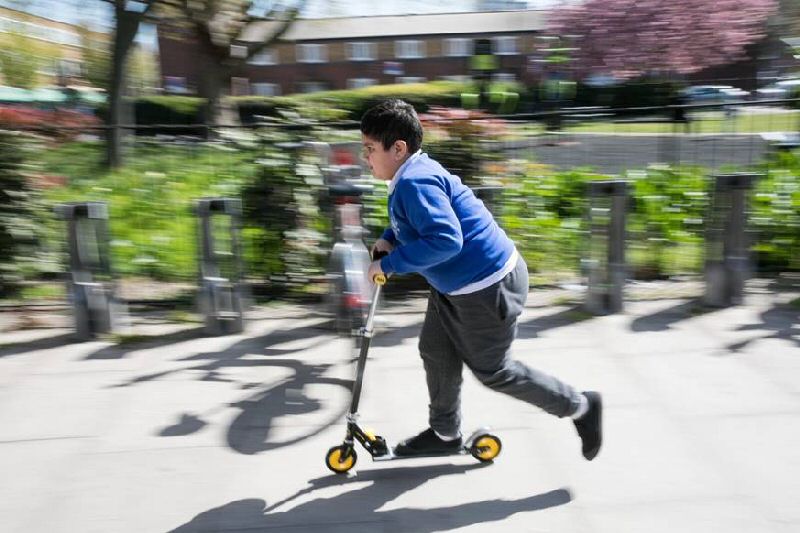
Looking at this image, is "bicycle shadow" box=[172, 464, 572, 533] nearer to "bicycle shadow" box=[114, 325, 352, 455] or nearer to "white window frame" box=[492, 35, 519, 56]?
"bicycle shadow" box=[114, 325, 352, 455]

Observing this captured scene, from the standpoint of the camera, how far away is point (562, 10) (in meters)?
29.1

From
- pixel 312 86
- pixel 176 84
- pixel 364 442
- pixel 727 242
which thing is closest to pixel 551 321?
pixel 727 242

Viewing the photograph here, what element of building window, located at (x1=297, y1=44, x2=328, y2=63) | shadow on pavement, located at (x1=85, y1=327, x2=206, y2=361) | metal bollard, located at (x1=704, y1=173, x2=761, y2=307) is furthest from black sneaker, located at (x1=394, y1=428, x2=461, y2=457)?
building window, located at (x1=297, y1=44, x2=328, y2=63)

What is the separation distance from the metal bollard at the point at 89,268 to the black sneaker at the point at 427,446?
265 cm

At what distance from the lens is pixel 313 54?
2208 inches

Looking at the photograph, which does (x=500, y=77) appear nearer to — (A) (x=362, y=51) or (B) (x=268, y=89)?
(A) (x=362, y=51)

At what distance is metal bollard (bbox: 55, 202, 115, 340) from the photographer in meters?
5.11

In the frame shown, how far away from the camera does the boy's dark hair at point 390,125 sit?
10.0ft

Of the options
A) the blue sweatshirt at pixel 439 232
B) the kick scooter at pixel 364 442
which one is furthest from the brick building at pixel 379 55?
the blue sweatshirt at pixel 439 232

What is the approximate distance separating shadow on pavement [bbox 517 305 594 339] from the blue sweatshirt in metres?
2.01

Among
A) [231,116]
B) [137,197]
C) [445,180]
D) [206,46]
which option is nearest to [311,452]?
[445,180]

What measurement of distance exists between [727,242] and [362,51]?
52318 millimetres

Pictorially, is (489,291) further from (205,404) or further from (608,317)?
(608,317)

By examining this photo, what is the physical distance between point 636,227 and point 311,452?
3607mm
